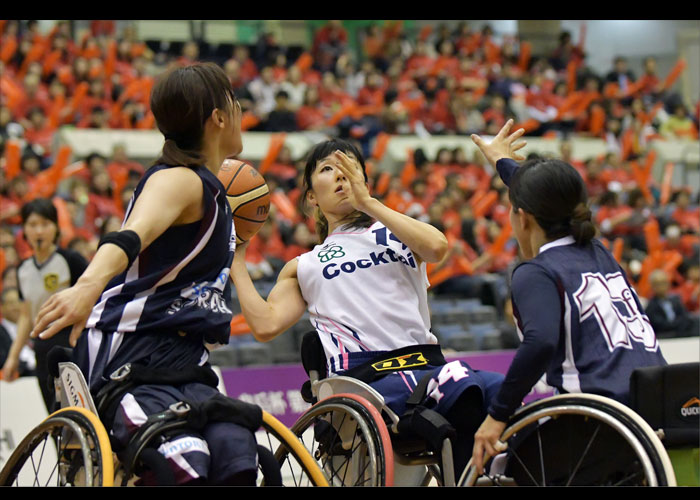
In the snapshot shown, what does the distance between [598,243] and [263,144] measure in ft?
39.0

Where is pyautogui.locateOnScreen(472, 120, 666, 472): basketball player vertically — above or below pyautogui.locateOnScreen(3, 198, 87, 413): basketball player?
above

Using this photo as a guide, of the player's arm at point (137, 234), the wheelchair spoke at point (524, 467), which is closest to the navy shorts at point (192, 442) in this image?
the player's arm at point (137, 234)

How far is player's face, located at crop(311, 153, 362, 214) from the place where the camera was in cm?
385

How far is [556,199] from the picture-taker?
3.02 m

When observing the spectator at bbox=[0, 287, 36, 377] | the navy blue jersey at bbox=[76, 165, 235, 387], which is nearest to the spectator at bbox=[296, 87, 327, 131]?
the spectator at bbox=[0, 287, 36, 377]

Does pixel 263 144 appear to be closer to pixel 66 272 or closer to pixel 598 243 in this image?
pixel 66 272

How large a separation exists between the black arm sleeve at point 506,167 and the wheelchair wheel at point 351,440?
959 mm

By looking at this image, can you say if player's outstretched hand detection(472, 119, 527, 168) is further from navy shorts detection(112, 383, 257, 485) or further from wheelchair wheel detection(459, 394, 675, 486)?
navy shorts detection(112, 383, 257, 485)

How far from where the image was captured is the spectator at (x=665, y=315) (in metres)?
10.4

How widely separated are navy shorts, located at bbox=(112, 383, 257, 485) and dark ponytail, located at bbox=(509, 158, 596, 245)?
113 cm

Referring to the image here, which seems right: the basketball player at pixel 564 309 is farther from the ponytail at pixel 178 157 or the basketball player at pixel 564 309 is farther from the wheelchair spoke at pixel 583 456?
the ponytail at pixel 178 157

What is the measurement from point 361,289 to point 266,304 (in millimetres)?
383

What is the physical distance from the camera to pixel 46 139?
13.3 m

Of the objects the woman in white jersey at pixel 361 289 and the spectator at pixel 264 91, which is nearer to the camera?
the woman in white jersey at pixel 361 289
